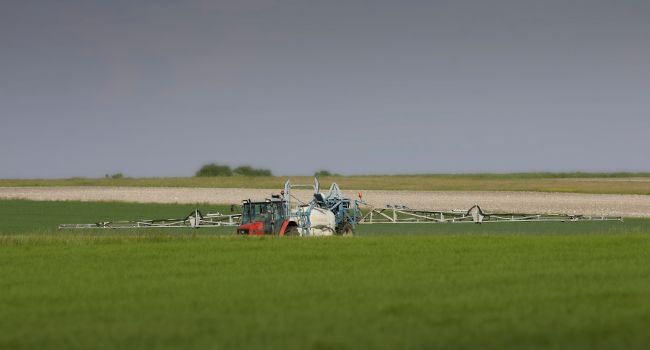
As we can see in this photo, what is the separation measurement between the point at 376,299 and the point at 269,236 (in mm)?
20467

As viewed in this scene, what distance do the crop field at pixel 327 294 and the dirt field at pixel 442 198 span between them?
36941mm

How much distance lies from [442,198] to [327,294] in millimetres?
65020

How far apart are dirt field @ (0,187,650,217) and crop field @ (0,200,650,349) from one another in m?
36.9

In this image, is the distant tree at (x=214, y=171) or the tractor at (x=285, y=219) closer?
the tractor at (x=285, y=219)

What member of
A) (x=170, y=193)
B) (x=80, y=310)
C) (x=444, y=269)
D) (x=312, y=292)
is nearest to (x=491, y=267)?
(x=444, y=269)

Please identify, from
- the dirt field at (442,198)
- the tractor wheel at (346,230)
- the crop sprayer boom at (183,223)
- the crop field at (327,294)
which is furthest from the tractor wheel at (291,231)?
the dirt field at (442,198)

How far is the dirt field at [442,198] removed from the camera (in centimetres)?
7294

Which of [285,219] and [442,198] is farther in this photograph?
[442,198]

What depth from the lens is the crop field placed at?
1550 centimetres

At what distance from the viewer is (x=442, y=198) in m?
84.8

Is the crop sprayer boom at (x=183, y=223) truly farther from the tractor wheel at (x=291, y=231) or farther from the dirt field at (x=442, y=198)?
the dirt field at (x=442, y=198)

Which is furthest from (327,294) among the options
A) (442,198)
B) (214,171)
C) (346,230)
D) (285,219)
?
(214,171)

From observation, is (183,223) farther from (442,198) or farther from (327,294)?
(327,294)

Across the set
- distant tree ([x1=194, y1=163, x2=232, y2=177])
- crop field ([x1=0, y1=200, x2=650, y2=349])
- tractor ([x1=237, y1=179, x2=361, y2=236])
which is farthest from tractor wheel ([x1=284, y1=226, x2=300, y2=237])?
distant tree ([x1=194, y1=163, x2=232, y2=177])
